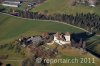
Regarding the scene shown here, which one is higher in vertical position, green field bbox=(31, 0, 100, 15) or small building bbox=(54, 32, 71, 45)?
small building bbox=(54, 32, 71, 45)

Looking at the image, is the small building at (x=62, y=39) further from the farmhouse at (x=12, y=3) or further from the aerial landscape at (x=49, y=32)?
the farmhouse at (x=12, y=3)

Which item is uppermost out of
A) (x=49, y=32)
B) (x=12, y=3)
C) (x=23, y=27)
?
(x=12, y=3)

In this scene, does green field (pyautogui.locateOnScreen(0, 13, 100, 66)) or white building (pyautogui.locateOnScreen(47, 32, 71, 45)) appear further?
green field (pyautogui.locateOnScreen(0, 13, 100, 66))

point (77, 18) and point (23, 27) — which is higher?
point (77, 18)

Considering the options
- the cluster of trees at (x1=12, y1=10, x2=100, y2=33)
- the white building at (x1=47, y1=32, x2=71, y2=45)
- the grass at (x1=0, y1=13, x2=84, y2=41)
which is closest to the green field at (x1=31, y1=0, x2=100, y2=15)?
the cluster of trees at (x1=12, y1=10, x2=100, y2=33)

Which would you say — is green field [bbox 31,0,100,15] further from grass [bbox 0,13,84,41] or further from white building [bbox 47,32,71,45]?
white building [bbox 47,32,71,45]

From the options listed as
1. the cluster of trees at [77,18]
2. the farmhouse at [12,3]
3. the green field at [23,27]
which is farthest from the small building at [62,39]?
the farmhouse at [12,3]

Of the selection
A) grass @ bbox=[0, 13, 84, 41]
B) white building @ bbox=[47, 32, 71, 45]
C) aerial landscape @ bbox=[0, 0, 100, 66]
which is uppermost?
white building @ bbox=[47, 32, 71, 45]

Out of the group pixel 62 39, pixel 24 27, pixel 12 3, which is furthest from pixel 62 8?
pixel 62 39

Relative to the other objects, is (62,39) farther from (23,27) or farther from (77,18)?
(77,18)
